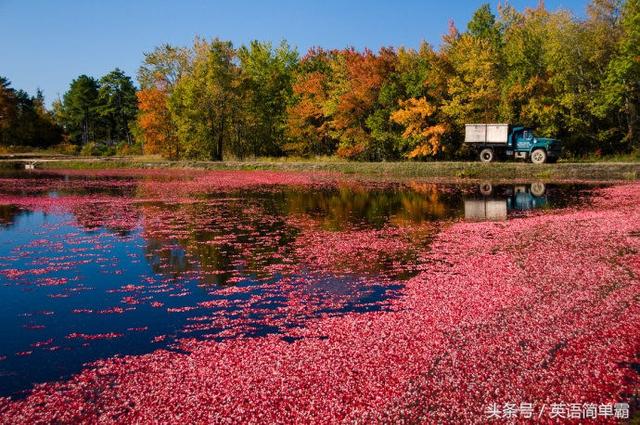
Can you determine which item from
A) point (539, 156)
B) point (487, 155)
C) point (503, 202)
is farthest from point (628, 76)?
point (503, 202)

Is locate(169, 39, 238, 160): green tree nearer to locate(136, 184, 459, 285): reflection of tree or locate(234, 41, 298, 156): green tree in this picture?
locate(234, 41, 298, 156): green tree

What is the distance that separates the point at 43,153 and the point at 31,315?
89461 mm

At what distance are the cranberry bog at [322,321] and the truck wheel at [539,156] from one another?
81.1 feet

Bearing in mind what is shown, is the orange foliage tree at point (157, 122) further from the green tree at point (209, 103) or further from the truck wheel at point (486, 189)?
the truck wheel at point (486, 189)

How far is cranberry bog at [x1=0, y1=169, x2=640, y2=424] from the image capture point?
21.3 ft

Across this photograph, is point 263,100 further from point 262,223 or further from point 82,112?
point 82,112

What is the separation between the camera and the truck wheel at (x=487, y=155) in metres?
46.2

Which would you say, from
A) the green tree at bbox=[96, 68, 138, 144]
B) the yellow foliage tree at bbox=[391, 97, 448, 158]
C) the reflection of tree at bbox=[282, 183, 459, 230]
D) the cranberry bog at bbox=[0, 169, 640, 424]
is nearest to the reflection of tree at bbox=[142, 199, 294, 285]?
the cranberry bog at bbox=[0, 169, 640, 424]

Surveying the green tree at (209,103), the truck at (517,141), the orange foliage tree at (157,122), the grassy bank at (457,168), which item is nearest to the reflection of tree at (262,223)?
the grassy bank at (457,168)

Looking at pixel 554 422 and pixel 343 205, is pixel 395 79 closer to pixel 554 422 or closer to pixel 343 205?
pixel 343 205

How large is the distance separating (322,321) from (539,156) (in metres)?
40.5

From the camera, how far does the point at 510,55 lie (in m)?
52.2

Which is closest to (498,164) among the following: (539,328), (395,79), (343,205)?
(395,79)

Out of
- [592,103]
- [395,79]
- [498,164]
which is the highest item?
[395,79]
